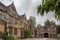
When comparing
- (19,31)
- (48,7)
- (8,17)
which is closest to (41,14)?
(48,7)

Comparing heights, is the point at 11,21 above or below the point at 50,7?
above

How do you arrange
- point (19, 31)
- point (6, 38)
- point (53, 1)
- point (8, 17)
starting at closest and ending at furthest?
1. point (53, 1)
2. point (6, 38)
3. point (8, 17)
4. point (19, 31)

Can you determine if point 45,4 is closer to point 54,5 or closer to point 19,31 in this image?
point 54,5

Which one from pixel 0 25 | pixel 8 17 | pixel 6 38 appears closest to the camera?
pixel 6 38

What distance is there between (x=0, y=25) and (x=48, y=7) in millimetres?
36220

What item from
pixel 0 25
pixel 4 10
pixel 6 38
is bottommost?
pixel 6 38

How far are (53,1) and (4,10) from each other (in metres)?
38.6

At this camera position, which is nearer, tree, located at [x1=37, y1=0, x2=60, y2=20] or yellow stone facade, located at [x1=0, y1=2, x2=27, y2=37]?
tree, located at [x1=37, y1=0, x2=60, y2=20]

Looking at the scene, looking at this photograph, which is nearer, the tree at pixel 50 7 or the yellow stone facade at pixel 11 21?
the tree at pixel 50 7

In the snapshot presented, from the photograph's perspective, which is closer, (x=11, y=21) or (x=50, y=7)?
(x=50, y=7)

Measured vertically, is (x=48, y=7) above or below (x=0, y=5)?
below

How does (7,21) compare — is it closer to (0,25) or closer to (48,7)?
(0,25)

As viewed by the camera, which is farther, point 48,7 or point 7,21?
point 7,21

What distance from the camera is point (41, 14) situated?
4020 millimetres
